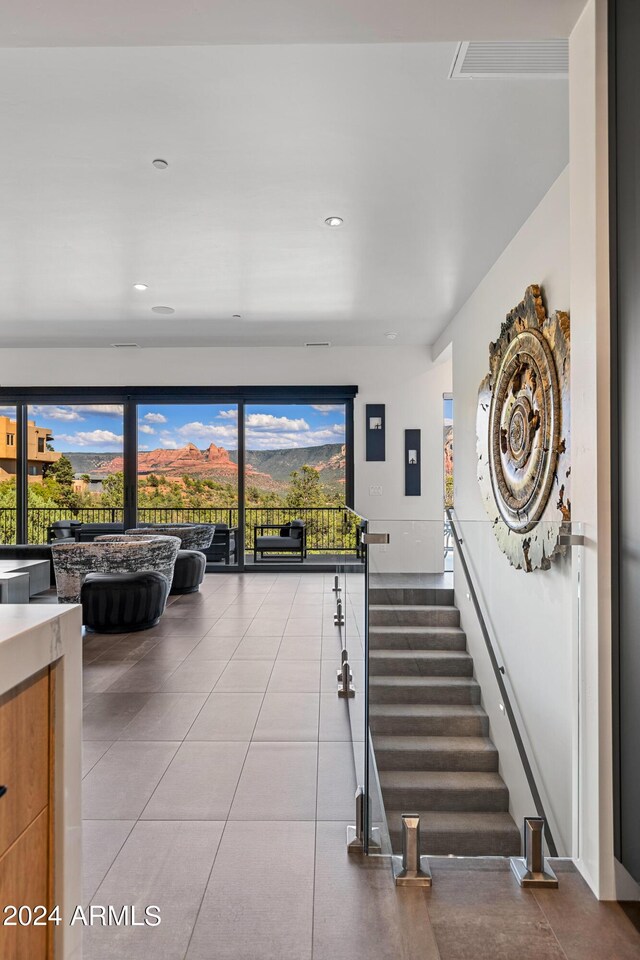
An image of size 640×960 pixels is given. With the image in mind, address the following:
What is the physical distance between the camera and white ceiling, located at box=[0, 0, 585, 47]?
6.15 feet

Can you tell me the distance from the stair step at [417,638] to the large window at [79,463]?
6.36m

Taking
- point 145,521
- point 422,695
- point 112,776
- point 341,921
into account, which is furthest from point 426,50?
point 145,521

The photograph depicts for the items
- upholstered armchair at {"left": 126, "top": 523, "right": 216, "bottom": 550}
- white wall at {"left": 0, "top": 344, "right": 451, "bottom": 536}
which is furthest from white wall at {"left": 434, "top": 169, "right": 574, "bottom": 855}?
upholstered armchair at {"left": 126, "top": 523, "right": 216, "bottom": 550}

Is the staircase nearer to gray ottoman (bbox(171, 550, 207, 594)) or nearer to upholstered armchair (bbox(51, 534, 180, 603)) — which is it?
upholstered armchair (bbox(51, 534, 180, 603))

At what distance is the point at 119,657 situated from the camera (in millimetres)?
4352

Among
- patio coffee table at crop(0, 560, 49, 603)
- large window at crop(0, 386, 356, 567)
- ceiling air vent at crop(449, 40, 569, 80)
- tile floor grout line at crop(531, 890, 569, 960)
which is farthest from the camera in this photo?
large window at crop(0, 386, 356, 567)

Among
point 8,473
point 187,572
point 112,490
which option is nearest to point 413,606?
point 187,572

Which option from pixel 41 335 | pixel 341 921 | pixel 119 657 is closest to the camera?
pixel 341 921

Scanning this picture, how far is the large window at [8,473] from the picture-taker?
8.19 metres

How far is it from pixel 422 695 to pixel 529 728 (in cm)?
57

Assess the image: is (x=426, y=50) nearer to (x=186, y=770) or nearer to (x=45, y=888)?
(x=45, y=888)

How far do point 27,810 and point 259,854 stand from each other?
3.73 ft

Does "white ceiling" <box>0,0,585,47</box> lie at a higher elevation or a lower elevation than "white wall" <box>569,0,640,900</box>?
higher

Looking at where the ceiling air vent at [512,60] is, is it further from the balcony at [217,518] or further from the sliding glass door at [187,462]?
the sliding glass door at [187,462]
